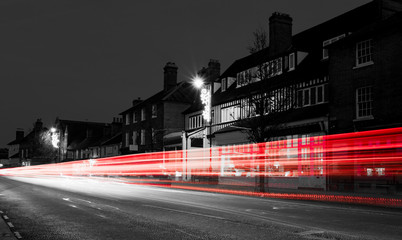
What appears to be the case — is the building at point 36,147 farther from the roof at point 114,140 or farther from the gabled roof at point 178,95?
the gabled roof at point 178,95

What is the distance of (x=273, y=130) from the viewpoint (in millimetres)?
25984

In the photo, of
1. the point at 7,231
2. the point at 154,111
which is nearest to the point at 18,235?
the point at 7,231

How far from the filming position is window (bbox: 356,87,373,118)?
25367 millimetres

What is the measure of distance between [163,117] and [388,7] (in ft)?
103

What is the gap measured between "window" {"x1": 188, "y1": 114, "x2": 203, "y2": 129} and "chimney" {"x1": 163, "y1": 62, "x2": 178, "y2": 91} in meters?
10.4

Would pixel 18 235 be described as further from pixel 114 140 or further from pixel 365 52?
pixel 114 140

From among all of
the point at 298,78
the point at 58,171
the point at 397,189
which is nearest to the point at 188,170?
the point at 298,78

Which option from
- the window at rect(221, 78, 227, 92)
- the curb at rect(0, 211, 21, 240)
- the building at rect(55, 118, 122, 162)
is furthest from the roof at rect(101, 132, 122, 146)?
the curb at rect(0, 211, 21, 240)

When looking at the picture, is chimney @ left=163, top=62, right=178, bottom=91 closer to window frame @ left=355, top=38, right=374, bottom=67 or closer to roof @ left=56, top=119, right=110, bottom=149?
roof @ left=56, top=119, right=110, bottom=149

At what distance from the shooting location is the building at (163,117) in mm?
51844

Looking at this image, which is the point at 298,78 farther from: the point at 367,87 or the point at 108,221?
the point at 108,221

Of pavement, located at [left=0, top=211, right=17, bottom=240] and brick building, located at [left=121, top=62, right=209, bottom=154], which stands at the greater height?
brick building, located at [left=121, top=62, right=209, bottom=154]

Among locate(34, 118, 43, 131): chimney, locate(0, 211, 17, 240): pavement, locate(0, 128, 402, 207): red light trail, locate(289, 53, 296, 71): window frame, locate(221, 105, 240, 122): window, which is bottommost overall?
locate(0, 211, 17, 240): pavement

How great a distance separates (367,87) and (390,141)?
4391 mm
